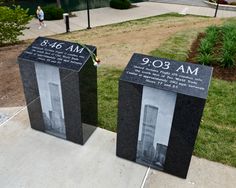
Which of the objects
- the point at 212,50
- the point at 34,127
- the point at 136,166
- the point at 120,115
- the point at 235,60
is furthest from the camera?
the point at 212,50

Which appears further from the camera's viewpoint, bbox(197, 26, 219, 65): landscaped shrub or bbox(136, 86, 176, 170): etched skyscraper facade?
bbox(197, 26, 219, 65): landscaped shrub

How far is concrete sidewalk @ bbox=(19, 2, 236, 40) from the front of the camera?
1759 centimetres

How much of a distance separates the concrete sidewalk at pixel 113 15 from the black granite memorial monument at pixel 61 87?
12.1m

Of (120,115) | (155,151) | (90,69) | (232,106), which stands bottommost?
(232,106)

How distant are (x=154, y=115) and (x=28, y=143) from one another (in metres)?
2.41

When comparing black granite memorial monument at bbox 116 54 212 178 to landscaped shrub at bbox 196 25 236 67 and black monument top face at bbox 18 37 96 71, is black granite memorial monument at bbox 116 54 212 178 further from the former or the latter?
landscaped shrub at bbox 196 25 236 67

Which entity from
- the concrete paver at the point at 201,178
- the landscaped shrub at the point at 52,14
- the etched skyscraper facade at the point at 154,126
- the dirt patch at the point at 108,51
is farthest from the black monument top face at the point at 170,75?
the landscaped shrub at the point at 52,14

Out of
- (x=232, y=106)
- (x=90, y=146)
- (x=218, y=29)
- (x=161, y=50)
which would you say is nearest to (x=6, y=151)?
(x=90, y=146)

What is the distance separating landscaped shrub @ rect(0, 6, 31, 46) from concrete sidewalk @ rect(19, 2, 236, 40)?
5.15m

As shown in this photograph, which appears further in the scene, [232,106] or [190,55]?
[190,55]

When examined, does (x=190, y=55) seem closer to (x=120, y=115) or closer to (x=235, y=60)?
(x=235, y=60)

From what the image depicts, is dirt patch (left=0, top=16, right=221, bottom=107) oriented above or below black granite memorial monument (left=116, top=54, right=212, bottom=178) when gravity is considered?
below

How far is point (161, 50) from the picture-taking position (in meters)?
9.05

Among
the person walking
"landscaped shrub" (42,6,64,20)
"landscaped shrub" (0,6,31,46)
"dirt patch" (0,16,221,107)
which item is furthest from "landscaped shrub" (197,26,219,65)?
"landscaped shrub" (42,6,64,20)
